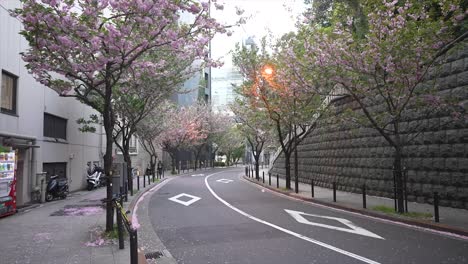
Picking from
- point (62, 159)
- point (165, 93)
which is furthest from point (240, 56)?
point (62, 159)

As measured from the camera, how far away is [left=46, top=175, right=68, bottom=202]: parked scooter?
17.5 meters

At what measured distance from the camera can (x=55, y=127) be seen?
Answer: 801 inches

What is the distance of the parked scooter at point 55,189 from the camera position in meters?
17.5

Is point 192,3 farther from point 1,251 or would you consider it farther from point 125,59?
point 1,251

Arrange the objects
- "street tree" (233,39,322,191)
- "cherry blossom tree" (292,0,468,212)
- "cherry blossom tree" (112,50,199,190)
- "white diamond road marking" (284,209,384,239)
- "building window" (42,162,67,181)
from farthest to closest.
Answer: "street tree" (233,39,322,191) → "building window" (42,162,67,181) → "cherry blossom tree" (112,50,199,190) → "cherry blossom tree" (292,0,468,212) → "white diamond road marking" (284,209,384,239)

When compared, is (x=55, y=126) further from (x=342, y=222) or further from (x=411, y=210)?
(x=411, y=210)

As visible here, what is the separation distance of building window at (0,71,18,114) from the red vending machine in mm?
2618

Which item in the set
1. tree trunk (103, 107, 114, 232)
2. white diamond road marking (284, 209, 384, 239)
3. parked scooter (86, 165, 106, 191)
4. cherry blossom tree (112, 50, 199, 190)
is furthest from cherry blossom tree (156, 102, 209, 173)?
tree trunk (103, 107, 114, 232)

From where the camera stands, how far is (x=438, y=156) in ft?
44.6

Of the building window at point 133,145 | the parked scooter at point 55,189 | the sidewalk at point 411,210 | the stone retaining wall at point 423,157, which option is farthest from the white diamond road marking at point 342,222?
the building window at point 133,145

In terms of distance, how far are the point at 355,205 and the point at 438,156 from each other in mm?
3322

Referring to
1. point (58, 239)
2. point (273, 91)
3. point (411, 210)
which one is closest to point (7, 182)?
point (58, 239)

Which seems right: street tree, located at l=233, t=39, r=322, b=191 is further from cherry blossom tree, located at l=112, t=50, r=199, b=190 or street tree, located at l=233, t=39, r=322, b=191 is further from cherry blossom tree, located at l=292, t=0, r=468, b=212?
cherry blossom tree, located at l=292, t=0, r=468, b=212

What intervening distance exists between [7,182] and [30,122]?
4.81 m
